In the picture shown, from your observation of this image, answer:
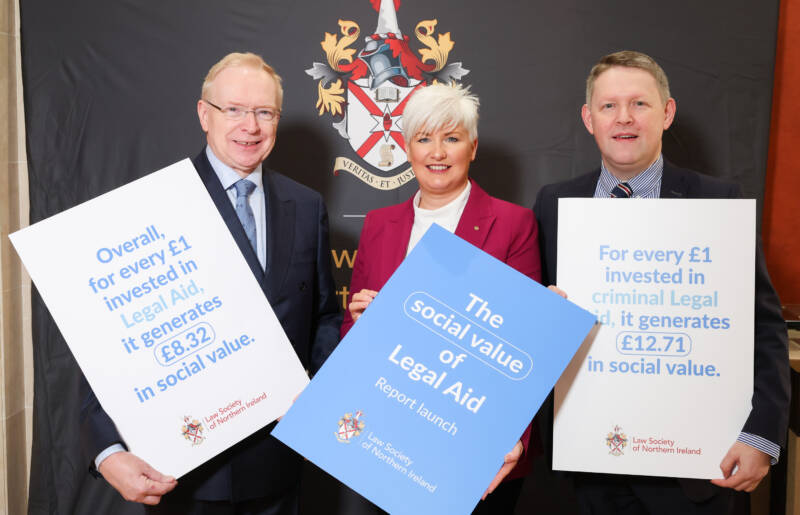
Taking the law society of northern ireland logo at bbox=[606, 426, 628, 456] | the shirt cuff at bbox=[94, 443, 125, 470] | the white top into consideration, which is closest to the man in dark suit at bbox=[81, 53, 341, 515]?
the shirt cuff at bbox=[94, 443, 125, 470]

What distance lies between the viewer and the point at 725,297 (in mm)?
1691

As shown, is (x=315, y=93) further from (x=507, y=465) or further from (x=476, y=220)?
(x=507, y=465)

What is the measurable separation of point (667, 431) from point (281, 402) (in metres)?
1.08

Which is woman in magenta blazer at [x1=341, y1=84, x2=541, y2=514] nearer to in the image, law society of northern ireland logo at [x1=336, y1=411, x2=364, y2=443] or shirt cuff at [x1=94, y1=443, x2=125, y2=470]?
law society of northern ireland logo at [x1=336, y1=411, x2=364, y2=443]

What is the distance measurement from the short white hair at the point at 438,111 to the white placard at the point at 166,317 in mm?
657

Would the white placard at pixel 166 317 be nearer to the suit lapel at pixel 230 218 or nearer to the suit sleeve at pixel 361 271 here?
the suit lapel at pixel 230 218

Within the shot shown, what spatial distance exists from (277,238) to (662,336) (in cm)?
117

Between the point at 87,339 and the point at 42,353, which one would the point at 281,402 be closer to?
the point at 87,339

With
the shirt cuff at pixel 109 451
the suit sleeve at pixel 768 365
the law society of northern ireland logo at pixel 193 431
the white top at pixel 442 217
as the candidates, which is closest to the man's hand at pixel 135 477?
the shirt cuff at pixel 109 451

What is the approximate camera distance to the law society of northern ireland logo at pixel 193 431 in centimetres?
165

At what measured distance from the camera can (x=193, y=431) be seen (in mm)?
1658

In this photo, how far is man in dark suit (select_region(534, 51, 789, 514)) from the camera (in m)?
1.78

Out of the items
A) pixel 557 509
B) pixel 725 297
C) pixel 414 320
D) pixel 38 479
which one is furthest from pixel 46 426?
pixel 725 297

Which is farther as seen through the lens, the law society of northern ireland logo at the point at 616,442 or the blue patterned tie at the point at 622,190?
the blue patterned tie at the point at 622,190
